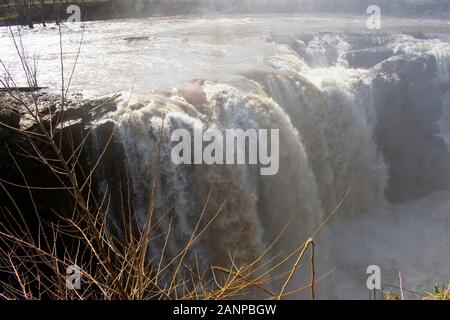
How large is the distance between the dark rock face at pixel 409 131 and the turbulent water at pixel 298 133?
0.05m

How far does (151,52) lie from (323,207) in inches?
301

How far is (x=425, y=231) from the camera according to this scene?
1275cm

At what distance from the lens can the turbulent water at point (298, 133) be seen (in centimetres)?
859

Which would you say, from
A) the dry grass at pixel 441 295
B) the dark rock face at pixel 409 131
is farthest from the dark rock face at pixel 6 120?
Answer: the dark rock face at pixel 409 131

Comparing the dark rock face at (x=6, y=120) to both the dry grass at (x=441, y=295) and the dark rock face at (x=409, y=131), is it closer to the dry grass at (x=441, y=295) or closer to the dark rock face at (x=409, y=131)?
the dry grass at (x=441, y=295)

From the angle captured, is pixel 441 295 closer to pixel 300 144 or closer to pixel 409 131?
pixel 300 144

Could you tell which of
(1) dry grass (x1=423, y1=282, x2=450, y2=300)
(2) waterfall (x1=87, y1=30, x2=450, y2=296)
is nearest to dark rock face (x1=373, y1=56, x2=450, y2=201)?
(2) waterfall (x1=87, y1=30, x2=450, y2=296)

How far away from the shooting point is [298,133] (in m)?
10.7

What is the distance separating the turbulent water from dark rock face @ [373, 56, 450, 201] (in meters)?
0.05

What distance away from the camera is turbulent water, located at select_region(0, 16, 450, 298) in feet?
28.2

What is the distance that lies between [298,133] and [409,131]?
667 cm

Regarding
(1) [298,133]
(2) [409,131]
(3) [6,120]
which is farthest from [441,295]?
(2) [409,131]

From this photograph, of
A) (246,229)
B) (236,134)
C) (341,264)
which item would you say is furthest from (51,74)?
(341,264)

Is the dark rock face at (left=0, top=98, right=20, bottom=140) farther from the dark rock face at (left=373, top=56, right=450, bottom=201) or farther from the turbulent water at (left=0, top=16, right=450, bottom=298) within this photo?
the dark rock face at (left=373, top=56, right=450, bottom=201)
